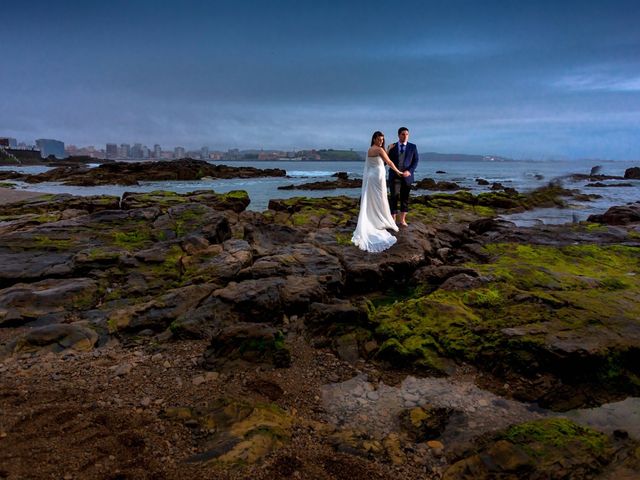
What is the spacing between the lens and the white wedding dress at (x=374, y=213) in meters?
11.8

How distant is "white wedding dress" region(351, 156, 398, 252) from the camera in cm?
1176

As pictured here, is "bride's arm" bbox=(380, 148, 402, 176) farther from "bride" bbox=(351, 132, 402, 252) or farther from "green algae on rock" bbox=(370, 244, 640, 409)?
"green algae on rock" bbox=(370, 244, 640, 409)

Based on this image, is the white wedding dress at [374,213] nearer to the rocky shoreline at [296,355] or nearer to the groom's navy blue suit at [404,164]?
the rocky shoreline at [296,355]

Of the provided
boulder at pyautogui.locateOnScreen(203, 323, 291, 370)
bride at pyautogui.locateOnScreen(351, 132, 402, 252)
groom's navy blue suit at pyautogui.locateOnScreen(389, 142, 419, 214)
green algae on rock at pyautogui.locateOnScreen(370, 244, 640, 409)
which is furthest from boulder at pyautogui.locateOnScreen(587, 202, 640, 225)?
boulder at pyautogui.locateOnScreen(203, 323, 291, 370)

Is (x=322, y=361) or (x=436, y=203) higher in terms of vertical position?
(x=436, y=203)

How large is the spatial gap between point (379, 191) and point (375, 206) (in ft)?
1.58

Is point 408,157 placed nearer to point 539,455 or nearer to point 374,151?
point 374,151

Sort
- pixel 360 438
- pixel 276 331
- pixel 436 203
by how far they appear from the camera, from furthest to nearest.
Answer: pixel 436 203 → pixel 276 331 → pixel 360 438

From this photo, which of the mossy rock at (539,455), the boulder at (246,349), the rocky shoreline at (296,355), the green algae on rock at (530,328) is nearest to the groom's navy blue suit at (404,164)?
the rocky shoreline at (296,355)

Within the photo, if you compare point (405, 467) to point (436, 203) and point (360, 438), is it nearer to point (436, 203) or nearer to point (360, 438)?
point (360, 438)

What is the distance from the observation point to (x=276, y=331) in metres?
6.86

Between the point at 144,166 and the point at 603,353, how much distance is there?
8186 centimetres

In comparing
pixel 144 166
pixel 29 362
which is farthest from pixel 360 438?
pixel 144 166

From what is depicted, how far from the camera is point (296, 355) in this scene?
272 inches
